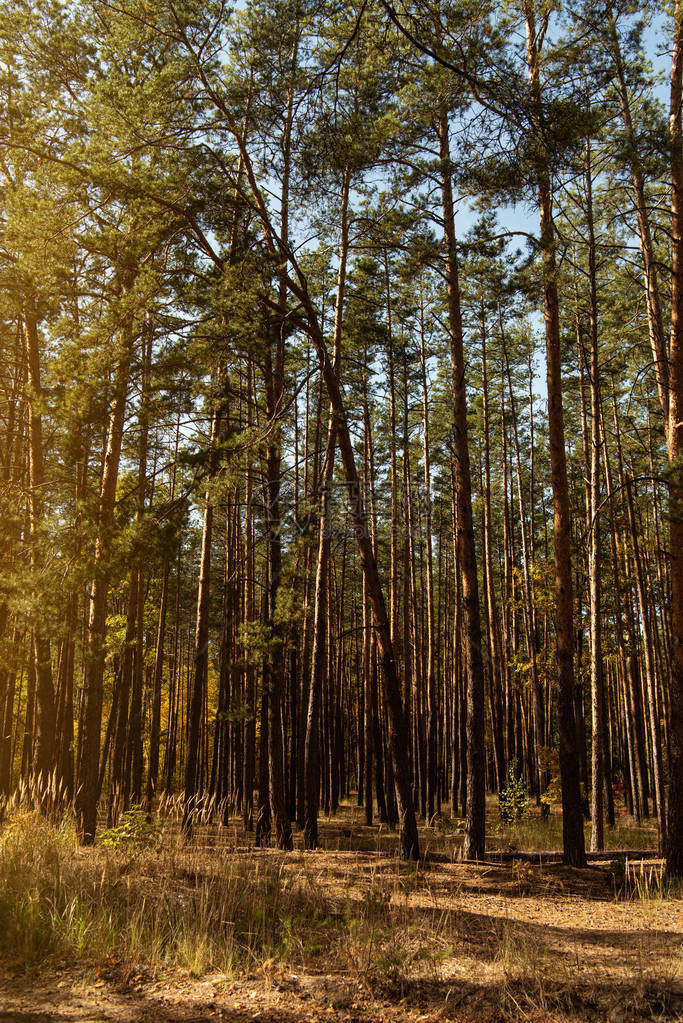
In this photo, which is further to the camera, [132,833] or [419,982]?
[132,833]

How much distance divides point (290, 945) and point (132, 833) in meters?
3.31

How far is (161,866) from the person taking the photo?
6.32 meters

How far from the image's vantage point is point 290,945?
15.1 ft

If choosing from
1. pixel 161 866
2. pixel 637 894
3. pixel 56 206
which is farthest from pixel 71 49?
pixel 637 894

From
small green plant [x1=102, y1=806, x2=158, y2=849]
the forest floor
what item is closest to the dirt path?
the forest floor

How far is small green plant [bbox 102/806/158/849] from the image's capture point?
6.96m

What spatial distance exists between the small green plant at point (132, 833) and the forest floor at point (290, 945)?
4 centimetres

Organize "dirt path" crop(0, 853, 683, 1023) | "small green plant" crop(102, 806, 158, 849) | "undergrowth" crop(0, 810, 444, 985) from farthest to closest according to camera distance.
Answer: "small green plant" crop(102, 806, 158, 849), "undergrowth" crop(0, 810, 444, 985), "dirt path" crop(0, 853, 683, 1023)

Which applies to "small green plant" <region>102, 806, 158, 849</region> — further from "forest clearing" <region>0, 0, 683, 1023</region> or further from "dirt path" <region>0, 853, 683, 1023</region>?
"dirt path" <region>0, 853, 683, 1023</region>

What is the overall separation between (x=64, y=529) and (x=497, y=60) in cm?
623

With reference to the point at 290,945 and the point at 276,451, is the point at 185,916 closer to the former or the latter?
the point at 290,945

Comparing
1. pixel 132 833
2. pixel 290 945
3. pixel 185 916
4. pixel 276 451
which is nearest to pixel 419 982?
pixel 290 945

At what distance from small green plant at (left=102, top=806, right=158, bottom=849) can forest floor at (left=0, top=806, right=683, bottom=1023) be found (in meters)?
0.04

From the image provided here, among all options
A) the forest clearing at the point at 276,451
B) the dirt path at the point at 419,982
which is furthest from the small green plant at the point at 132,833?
the dirt path at the point at 419,982
